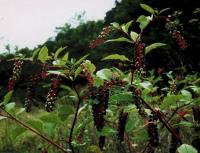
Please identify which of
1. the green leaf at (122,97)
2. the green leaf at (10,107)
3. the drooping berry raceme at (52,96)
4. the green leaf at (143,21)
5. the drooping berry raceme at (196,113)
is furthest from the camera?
the drooping berry raceme at (196,113)

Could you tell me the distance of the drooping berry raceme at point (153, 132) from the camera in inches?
88.4

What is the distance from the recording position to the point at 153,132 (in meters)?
2.29

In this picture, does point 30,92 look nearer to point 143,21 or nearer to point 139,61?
point 139,61

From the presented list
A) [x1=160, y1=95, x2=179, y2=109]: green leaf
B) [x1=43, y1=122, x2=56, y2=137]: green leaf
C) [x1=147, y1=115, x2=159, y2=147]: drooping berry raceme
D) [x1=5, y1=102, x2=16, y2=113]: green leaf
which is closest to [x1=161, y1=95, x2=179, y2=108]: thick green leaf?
[x1=160, y1=95, x2=179, y2=109]: green leaf

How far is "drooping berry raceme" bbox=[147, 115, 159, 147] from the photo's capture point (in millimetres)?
2245

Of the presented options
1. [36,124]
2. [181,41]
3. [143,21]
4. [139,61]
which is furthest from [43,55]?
[181,41]

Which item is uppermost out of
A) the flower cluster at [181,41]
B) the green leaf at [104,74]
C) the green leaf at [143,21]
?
the green leaf at [143,21]

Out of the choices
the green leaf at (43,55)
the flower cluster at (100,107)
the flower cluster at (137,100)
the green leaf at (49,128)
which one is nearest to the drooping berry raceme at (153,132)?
the flower cluster at (137,100)

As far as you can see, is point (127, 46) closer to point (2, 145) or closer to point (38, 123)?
point (2, 145)

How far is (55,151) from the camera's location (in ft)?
24.8

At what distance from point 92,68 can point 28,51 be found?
89.2 ft

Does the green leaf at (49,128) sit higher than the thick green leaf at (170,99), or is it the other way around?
the thick green leaf at (170,99)

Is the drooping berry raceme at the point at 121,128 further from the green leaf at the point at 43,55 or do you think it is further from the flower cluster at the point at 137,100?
the green leaf at the point at 43,55

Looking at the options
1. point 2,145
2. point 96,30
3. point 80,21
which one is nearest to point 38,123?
point 2,145
